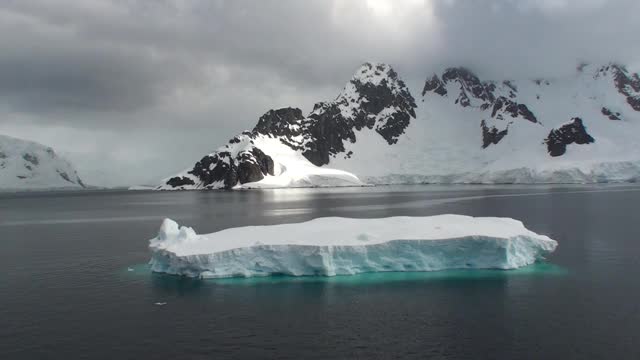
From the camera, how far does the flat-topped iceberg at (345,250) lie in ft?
135

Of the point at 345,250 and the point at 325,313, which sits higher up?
the point at 345,250

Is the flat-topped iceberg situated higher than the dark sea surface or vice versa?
the flat-topped iceberg

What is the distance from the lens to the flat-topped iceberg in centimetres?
4116

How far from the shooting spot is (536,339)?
85.7 feet

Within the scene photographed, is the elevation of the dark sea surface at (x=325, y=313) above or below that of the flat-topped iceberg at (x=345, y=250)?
below

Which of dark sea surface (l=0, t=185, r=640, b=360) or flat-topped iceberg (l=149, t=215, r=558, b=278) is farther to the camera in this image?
flat-topped iceberg (l=149, t=215, r=558, b=278)

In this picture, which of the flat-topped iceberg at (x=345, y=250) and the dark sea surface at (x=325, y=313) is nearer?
the dark sea surface at (x=325, y=313)

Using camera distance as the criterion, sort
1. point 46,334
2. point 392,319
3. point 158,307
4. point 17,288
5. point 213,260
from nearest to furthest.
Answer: point 46,334
point 392,319
point 158,307
point 17,288
point 213,260

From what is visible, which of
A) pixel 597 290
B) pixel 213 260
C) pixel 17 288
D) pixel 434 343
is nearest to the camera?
pixel 434 343

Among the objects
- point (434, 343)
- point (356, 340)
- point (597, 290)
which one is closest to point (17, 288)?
point (356, 340)

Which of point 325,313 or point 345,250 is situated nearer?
point 325,313

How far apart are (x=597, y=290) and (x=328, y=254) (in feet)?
59.5

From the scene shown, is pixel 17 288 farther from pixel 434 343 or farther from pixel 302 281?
pixel 434 343

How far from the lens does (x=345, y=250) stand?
41.5m
